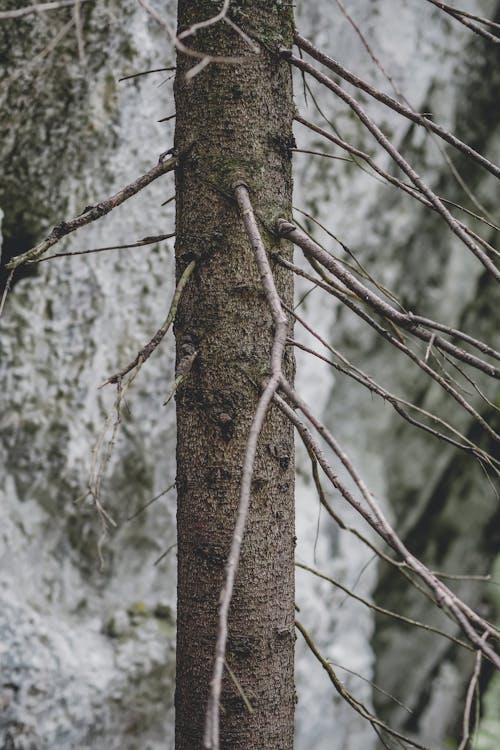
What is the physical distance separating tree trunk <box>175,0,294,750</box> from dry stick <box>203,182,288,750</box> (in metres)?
0.07

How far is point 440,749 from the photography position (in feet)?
14.7

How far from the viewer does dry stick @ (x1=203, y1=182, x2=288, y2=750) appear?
0.59 metres

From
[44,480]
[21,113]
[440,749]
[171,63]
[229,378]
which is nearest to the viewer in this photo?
[229,378]

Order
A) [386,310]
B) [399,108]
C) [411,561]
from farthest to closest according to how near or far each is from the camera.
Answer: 1. [399,108]
2. [386,310]
3. [411,561]

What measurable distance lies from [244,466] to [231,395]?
0.79 feet

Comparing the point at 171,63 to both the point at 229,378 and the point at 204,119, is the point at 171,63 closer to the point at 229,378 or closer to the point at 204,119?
the point at 204,119

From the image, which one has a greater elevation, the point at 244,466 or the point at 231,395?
the point at 231,395

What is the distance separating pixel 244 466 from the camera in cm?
71

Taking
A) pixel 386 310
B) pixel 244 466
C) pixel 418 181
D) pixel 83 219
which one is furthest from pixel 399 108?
pixel 244 466

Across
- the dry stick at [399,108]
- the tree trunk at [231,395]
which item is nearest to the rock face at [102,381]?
the tree trunk at [231,395]

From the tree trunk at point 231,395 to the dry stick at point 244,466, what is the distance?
0.07 metres

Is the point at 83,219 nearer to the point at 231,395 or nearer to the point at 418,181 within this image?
the point at 231,395

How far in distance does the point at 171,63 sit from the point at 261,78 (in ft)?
4.56

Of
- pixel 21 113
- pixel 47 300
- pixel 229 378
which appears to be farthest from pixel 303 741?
pixel 21 113
